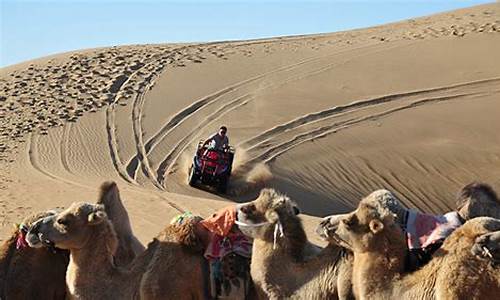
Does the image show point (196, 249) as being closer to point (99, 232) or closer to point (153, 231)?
point (99, 232)

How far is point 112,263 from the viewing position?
6.23m

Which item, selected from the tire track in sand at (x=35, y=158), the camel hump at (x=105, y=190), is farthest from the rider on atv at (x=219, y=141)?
the camel hump at (x=105, y=190)

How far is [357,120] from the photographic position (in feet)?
75.5

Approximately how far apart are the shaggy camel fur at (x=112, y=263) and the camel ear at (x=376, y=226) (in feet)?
4.55

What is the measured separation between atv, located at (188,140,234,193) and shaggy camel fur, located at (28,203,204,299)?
10.1 meters

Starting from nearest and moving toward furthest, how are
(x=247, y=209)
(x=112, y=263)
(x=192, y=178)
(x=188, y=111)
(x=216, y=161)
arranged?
(x=247, y=209), (x=112, y=263), (x=216, y=161), (x=192, y=178), (x=188, y=111)

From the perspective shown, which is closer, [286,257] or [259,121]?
[286,257]

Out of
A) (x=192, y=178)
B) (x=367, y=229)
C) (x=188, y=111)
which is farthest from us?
(x=188, y=111)

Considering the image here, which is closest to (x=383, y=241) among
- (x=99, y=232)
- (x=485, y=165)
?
(x=99, y=232)

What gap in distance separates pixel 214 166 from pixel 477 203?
1054cm

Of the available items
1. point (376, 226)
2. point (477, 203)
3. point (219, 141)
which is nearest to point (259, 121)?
point (219, 141)

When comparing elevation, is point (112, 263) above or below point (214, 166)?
above

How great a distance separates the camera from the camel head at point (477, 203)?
621 cm

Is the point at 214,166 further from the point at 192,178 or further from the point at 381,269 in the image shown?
the point at 381,269
